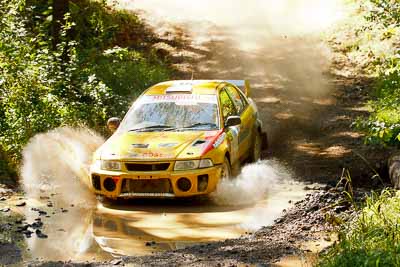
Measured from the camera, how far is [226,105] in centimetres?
1246

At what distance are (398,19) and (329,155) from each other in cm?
295

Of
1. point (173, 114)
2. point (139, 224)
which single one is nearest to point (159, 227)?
point (139, 224)

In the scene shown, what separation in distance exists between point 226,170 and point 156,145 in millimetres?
1121

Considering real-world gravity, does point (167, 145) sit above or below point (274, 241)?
above

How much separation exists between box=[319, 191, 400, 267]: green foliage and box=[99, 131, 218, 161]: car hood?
2959mm

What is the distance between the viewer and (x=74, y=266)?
7.93 meters

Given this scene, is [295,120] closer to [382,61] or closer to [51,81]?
[382,61]

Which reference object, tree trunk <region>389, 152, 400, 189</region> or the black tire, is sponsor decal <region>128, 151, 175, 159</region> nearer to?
the black tire

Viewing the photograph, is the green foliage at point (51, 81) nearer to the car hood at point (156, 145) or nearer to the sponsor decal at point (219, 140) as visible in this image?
the car hood at point (156, 145)

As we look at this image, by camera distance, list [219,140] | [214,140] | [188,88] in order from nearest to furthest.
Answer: [214,140]
[219,140]
[188,88]

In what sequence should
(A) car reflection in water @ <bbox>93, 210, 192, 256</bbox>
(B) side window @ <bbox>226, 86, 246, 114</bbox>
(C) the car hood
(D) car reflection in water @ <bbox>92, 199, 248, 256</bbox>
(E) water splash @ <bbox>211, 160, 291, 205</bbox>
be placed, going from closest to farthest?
(A) car reflection in water @ <bbox>93, 210, 192, 256</bbox>
(D) car reflection in water @ <bbox>92, 199, 248, 256</bbox>
(C) the car hood
(E) water splash @ <bbox>211, 160, 291, 205</bbox>
(B) side window @ <bbox>226, 86, 246, 114</bbox>

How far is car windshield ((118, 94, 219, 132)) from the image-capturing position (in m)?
11.8

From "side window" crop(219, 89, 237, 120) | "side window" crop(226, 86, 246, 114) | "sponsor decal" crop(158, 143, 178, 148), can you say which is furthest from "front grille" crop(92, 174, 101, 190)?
"side window" crop(226, 86, 246, 114)

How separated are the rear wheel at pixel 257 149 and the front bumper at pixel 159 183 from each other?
8.76 ft
